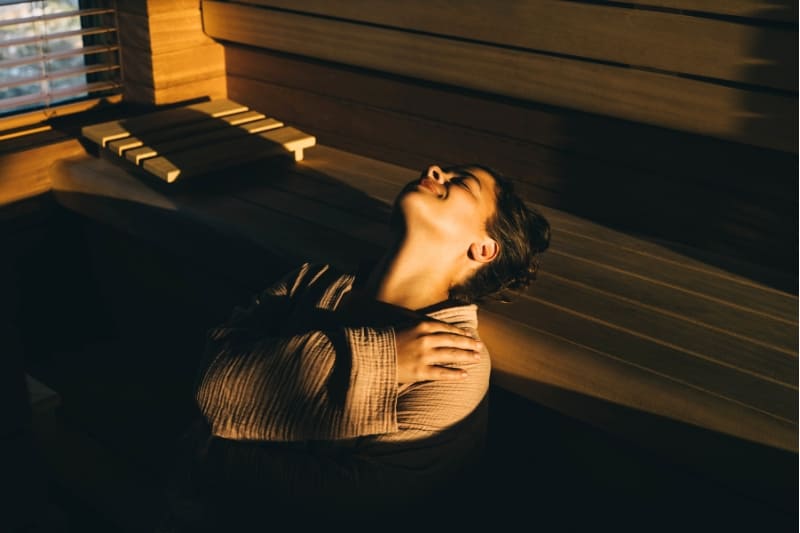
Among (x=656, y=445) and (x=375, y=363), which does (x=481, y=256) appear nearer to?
(x=375, y=363)

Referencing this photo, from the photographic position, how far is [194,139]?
148 inches

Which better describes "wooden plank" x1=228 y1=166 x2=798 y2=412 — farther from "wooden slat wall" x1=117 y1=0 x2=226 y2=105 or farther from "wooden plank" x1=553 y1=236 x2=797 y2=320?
"wooden slat wall" x1=117 y1=0 x2=226 y2=105

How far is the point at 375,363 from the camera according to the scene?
7.26ft

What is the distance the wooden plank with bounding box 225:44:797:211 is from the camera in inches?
115

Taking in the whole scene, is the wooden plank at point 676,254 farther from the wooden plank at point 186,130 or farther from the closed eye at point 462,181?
the wooden plank at point 186,130

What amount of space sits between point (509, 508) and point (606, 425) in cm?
45

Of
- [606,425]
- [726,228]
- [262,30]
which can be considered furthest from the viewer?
[262,30]

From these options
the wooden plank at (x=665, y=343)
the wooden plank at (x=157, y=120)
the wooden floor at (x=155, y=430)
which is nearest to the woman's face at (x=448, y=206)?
the wooden plank at (x=665, y=343)

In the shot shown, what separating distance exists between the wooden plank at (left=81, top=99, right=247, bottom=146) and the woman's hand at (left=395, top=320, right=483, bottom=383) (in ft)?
6.61

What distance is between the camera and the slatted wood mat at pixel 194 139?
3.57 m

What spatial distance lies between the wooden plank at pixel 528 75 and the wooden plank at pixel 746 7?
223mm

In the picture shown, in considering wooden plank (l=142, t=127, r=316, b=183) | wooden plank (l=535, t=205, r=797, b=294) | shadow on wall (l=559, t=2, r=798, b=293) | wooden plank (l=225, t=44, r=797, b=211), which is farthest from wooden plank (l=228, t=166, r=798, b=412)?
wooden plank (l=142, t=127, r=316, b=183)

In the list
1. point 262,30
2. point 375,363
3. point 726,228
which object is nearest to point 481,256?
point 375,363

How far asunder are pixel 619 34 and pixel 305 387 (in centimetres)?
162
